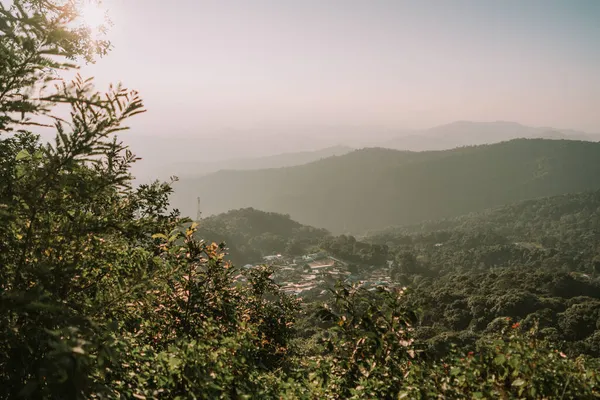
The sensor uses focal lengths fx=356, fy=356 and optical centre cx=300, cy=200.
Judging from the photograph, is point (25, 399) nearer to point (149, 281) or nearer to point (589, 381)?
point (149, 281)

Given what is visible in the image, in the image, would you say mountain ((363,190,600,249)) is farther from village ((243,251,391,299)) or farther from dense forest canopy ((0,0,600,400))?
dense forest canopy ((0,0,600,400))

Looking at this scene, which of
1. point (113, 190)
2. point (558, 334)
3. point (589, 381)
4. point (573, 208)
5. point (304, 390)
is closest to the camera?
point (113, 190)

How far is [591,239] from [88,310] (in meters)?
180

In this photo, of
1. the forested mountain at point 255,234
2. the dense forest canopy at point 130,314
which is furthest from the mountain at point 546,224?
the dense forest canopy at point 130,314

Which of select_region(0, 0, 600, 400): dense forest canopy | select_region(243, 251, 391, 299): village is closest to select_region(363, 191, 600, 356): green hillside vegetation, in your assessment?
select_region(0, 0, 600, 400): dense forest canopy

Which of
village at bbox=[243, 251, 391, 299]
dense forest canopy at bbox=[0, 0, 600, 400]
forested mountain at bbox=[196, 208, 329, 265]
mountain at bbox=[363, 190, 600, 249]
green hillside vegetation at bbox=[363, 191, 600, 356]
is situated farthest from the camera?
mountain at bbox=[363, 190, 600, 249]

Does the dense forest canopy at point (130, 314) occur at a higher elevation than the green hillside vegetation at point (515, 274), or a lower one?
higher

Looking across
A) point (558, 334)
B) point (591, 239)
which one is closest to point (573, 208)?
point (591, 239)

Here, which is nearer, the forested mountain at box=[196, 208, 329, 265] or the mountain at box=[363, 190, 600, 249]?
the forested mountain at box=[196, 208, 329, 265]

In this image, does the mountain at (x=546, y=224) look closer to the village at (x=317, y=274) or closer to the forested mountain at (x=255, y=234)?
the forested mountain at (x=255, y=234)

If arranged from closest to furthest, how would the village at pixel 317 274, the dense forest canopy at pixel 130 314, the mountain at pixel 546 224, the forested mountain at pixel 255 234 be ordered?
the dense forest canopy at pixel 130 314 → the village at pixel 317 274 → the forested mountain at pixel 255 234 → the mountain at pixel 546 224

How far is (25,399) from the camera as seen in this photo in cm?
247

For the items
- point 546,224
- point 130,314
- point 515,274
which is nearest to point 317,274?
point 515,274

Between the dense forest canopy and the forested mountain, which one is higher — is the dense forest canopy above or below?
above
